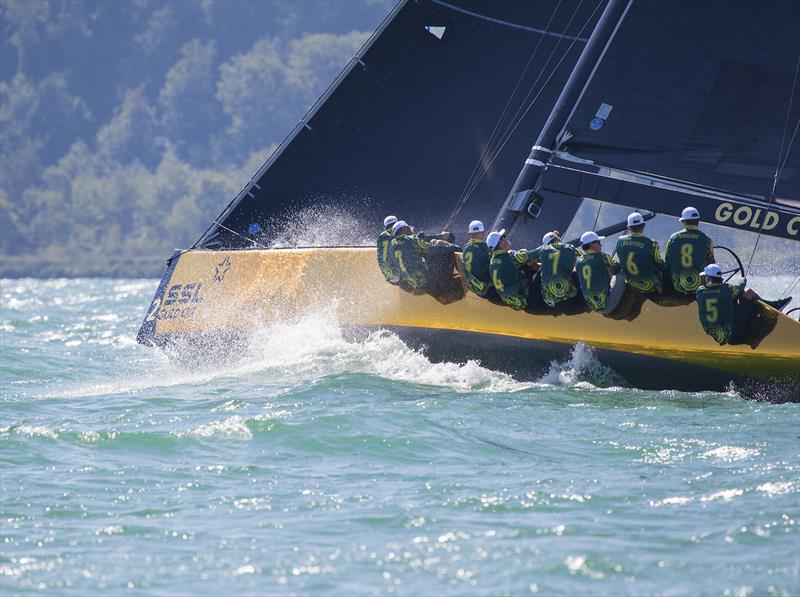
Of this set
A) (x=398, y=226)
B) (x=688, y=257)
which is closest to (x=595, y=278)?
(x=688, y=257)

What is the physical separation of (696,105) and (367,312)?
10.5ft

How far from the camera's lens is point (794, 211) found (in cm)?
1012

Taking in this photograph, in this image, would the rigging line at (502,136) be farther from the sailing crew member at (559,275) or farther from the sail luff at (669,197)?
the sailing crew member at (559,275)

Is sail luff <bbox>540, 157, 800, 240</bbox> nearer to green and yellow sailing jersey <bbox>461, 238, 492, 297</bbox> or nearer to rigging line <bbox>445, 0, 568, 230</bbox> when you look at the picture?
green and yellow sailing jersey <bbox>461, 238, 492, 297</bbox>

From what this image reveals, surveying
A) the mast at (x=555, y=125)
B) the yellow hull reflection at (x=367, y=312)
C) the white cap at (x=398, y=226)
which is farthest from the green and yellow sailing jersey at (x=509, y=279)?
the white cap at (x=398, y=226)

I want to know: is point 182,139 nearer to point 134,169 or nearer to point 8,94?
point 134,169

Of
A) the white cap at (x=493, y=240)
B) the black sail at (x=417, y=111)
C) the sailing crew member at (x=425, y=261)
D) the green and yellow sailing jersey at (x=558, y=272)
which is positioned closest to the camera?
the green and yellow sailing jersey at (x=558, y=272)

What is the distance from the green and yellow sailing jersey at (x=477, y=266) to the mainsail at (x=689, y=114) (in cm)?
73

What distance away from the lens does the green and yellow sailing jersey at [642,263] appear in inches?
380

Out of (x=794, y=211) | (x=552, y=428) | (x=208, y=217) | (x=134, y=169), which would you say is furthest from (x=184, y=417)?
(x=134, y=169)

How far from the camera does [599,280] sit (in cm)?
980

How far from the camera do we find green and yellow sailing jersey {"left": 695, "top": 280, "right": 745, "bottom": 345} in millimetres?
9039

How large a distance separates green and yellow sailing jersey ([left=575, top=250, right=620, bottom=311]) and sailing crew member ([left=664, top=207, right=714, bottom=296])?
0.45 metres

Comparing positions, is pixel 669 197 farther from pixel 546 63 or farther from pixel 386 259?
pixel 546 63
